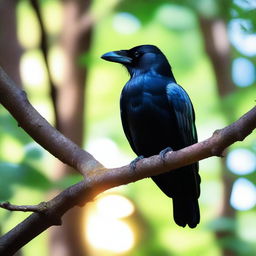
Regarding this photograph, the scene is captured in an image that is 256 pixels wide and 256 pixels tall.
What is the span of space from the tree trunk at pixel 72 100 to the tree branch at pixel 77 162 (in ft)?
5.84

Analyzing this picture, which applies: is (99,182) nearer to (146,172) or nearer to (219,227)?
(146,172)

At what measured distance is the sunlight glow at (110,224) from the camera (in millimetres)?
5936

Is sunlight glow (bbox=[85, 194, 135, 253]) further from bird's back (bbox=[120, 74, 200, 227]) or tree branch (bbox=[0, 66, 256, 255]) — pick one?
tree branch (bbox=[0, 66, 256, 255])

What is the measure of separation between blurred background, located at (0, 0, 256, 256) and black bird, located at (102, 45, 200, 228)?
0.56 metres

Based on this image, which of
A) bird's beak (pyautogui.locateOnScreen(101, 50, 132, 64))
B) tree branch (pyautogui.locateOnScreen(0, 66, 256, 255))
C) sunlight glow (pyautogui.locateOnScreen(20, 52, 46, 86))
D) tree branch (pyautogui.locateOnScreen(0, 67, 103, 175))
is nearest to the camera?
tree branch (pyautogui.locateOnScreen(0, 66, 256, 255))

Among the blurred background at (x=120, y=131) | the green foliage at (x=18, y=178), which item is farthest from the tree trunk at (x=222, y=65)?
the green foliage at (x=18, y=178)

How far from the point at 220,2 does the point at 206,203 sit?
118 inches

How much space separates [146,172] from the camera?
334 centimetres

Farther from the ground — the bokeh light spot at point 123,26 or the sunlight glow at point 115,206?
the bokeh light spot at point 123,26

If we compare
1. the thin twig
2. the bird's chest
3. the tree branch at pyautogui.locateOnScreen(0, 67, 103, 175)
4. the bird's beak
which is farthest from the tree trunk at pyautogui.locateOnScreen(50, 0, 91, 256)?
the thin twig

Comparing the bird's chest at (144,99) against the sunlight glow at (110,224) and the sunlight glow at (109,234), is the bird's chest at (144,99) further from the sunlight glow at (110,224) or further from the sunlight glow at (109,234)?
the sunlight glow at (109,234)

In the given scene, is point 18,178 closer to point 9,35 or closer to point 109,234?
point 109,234

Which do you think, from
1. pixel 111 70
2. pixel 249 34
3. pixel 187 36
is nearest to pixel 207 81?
pixel 187 36

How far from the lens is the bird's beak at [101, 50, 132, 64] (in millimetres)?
5051
